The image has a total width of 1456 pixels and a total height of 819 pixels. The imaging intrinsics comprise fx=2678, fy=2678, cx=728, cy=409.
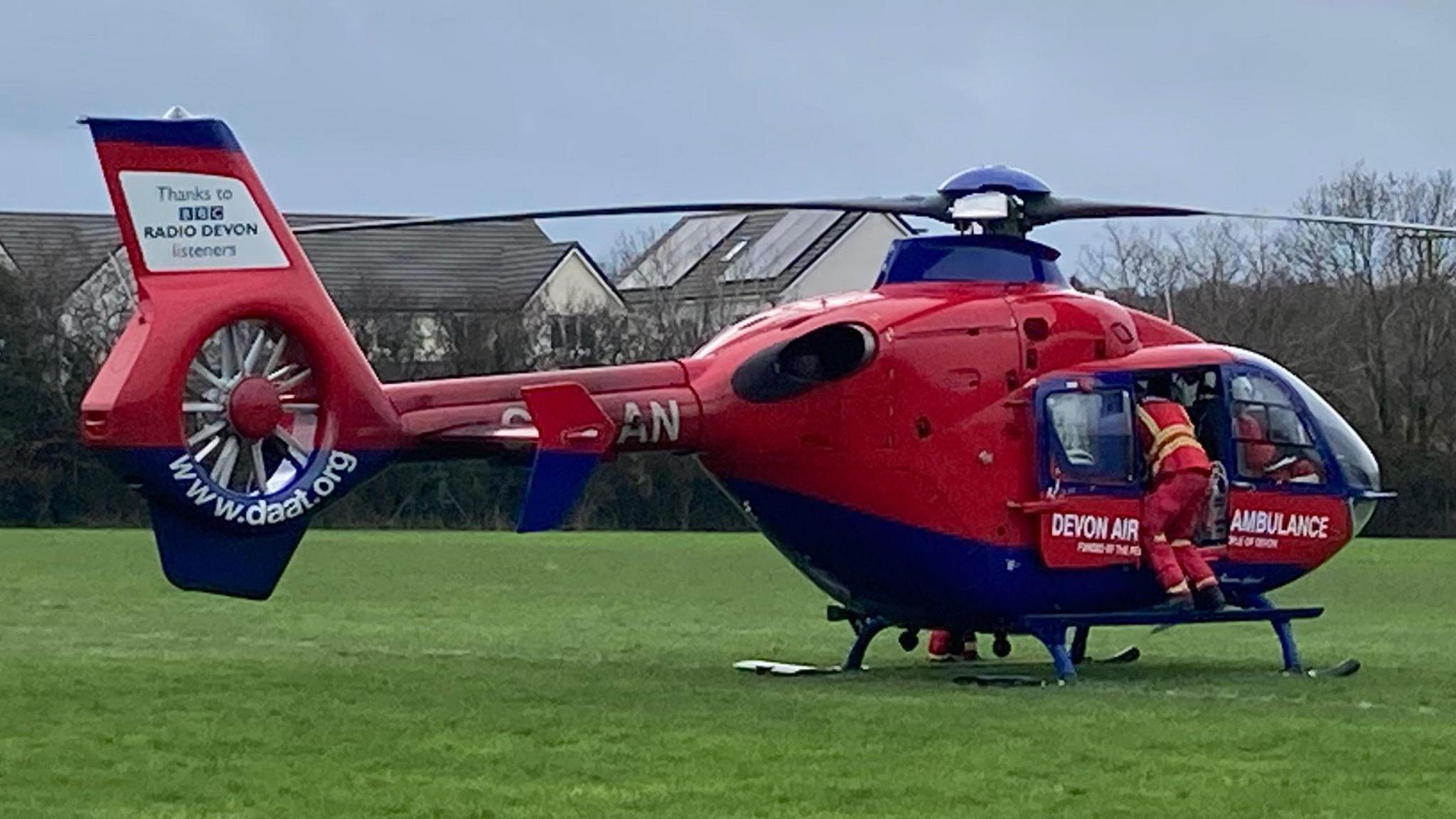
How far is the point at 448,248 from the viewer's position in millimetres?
77875

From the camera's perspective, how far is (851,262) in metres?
83.1

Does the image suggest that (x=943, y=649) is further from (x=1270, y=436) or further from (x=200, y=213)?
(x=200, y=213)

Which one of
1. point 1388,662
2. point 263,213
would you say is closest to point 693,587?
point 1388,662

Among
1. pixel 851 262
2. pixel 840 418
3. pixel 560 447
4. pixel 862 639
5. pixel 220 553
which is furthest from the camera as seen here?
pixel 851 262

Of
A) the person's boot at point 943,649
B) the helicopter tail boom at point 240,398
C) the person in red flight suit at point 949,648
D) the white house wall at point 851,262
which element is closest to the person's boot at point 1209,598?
the person in red flight suit at point 949,648

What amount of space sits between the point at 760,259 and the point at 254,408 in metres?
67.3

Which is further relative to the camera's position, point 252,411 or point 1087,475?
point 1087,475

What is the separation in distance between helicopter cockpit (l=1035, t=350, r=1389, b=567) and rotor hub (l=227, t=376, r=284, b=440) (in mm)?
5222

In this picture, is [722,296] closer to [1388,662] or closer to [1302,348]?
[1302,348]

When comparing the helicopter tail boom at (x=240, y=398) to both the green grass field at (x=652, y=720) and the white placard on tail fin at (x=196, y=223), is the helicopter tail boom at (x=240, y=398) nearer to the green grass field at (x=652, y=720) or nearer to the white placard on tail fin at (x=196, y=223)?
the white placard on tail fin at (x=196, y=223)

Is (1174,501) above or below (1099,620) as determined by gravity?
above

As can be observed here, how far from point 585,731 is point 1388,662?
8594mm

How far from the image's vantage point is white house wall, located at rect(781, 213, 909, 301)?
80375 mm

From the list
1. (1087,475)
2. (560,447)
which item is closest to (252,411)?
(560,447)
